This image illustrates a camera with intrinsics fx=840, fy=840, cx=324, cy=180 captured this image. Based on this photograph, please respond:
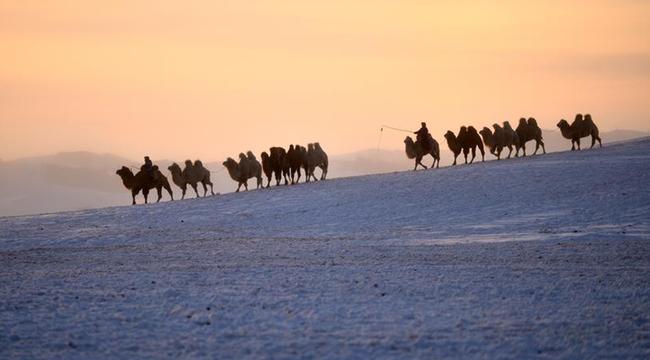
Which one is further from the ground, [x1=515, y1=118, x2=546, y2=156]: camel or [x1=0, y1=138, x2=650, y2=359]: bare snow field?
[x1=515, y1=118, x2=546, y2=156]: camel

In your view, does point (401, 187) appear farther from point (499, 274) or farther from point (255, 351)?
point (255, 351)

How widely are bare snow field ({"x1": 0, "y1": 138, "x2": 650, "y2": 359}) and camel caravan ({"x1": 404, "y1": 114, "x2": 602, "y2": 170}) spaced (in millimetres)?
8673

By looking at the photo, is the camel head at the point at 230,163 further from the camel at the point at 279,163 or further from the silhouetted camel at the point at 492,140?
the silhouetted camel at the point at 492,140

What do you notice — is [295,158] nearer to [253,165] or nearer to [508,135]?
[253,165]

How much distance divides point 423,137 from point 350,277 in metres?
22.7

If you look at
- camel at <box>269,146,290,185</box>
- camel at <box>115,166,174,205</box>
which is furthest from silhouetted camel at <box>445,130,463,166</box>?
camel at <box>115,166,174,205</box>

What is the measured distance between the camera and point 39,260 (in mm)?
15898

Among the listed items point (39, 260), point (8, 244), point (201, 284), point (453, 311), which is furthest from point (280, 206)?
point (453, 311)

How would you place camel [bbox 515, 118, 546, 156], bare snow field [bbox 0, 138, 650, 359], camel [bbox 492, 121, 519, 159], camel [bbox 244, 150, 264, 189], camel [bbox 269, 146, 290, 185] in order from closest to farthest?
bare snow field [bbox 0, 138, 650, 359] → camel [bbox 269, 146, 290, 185] → camel [bbox 244, 150, 264, 189] → camel [bbox 492, 121, 519, 159] → camel [bbox 515, 118, 546, 156]

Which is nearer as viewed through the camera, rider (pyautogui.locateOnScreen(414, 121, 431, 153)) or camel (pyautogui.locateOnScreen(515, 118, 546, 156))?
rider (pyautogui.locateOnScreen(414, 121, 431, 153))

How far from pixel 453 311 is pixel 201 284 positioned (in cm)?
393

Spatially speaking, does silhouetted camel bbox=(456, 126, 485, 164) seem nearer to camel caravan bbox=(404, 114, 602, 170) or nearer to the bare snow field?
camel caravan bbox=(404, 114, 602, 170)

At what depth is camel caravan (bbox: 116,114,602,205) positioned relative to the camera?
33812mm

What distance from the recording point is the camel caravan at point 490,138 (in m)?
35.0
